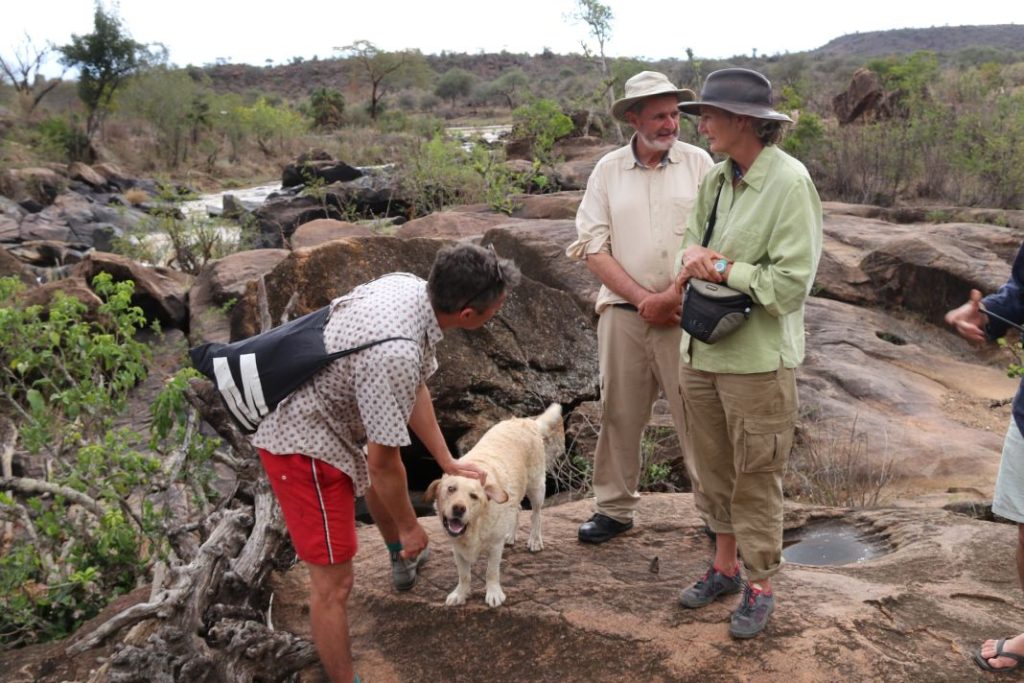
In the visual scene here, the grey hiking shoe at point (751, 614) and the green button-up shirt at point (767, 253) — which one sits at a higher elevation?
the green button-up shirt at point (767, 253)

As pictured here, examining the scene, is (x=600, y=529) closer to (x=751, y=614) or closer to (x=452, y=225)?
(x=751, y=614)

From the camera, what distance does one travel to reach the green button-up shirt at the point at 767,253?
2.97 metres

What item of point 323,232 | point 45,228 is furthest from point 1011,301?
point 45,228

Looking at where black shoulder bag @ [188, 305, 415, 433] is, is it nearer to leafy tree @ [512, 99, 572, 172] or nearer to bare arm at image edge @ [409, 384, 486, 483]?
bare arm at image edge @ [409, 384, 486, 483]

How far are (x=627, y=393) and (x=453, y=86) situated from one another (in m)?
55.9

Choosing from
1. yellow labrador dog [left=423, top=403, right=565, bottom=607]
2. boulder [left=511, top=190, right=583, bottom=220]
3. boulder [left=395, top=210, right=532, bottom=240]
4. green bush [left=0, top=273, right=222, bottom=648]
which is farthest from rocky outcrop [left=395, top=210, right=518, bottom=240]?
yellow labrador dog [left=423, top=403, right=565, bottom=607]

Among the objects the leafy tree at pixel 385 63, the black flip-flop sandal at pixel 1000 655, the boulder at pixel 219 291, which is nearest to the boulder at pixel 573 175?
the boulder at pixel 219 291

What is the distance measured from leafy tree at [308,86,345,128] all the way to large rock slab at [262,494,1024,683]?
40.7 meters

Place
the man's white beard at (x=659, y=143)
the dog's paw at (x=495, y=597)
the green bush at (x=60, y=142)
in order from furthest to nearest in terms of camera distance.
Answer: the green bush at (x=60, y=142), the man's white beard at (x=659, y=143), the dog's paw at (x=495, y=597)

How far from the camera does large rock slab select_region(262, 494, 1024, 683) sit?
3.17 metres

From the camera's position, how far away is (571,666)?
3.27 m

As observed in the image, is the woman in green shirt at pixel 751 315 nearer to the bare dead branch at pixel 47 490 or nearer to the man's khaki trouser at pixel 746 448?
the man's khaki trouser at pixel 746 448

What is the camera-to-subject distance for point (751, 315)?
10.2 feet

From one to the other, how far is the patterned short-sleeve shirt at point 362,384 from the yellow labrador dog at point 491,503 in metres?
0.51
